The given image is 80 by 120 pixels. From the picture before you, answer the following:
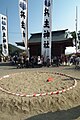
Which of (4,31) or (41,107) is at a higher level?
(4,31)

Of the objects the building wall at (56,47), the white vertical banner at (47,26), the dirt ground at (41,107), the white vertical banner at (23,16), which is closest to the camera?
the dirt ground at (41,107)

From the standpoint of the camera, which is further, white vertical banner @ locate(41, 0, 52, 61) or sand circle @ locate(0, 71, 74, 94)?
white vertical banner @ locate(41, 0, 52, 61)

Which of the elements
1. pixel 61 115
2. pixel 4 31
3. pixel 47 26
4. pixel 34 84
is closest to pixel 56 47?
pixel 47 26

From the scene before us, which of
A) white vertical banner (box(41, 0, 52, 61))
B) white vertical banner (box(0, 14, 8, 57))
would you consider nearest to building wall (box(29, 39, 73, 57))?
white vertical banner (box(0, 14, 8, 57))

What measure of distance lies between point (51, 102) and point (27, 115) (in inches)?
50.6

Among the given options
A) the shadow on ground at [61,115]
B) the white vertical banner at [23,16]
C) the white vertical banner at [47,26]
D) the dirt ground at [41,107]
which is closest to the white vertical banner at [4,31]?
the white vertical banner at [23,16]

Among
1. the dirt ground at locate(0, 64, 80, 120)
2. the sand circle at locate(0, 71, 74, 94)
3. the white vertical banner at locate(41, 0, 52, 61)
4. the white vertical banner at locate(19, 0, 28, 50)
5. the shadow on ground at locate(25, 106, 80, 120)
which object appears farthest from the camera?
the white vertical banner at locate(19, 0, 28, 50)

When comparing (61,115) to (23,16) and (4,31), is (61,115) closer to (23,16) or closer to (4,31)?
(23,16)

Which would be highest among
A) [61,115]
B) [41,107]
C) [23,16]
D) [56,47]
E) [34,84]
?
[23,16]

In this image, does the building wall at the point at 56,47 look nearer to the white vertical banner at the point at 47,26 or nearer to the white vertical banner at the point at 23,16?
the white vertical banner at the point at 47,26

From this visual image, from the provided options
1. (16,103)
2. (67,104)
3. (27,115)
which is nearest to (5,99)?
(16,103)

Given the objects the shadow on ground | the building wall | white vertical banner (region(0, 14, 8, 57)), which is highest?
white vertical banner (region(0, 14, 8, 57))

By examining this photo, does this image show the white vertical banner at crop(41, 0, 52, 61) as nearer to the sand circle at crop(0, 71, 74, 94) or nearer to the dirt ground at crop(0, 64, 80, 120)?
the sand circle at crop(0, 71, 74, 94)

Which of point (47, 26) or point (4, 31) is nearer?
point (47, 26)
